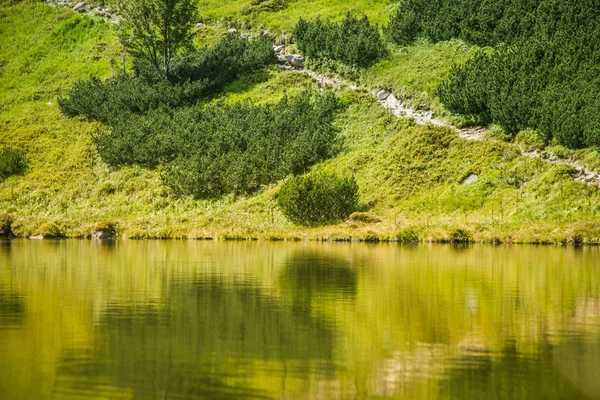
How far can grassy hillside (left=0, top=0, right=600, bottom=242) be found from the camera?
1770 inches

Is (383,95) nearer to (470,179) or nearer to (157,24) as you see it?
(470,179)

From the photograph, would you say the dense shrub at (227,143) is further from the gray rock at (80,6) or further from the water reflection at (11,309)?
the gray rock at (80,6)

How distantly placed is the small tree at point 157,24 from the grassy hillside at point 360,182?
612cm

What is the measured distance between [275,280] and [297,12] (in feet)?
230

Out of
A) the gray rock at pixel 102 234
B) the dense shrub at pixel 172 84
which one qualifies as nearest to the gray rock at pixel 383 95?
the dense shrub at pixel 172 84

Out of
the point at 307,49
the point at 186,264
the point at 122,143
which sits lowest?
the point at 186,264

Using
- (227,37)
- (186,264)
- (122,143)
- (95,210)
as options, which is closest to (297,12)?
(227,37)

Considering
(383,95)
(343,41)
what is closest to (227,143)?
(383,95)

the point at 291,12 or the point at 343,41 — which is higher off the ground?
the point at 291,12

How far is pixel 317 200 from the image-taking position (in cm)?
4906

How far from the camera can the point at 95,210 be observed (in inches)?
2291

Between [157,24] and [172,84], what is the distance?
19.2ft

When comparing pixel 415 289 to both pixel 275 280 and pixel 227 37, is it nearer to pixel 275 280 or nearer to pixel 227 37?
pixel 275 280

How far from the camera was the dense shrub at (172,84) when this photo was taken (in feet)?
235
